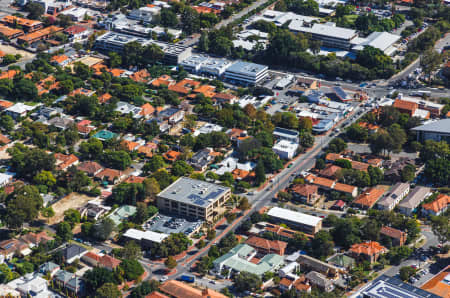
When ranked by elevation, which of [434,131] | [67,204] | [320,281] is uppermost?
[434,131]

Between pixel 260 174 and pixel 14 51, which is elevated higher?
pixel 260 174

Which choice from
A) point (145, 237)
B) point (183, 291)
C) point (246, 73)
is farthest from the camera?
point (246, 73)

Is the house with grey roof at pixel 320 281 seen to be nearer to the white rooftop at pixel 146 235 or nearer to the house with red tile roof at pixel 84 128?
the white rooftop at pixel 146 235

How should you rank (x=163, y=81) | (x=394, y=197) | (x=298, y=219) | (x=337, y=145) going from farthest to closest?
(x=163, y=81), (x=337, y=145), (x=394, y=197), (x=298, y=219)

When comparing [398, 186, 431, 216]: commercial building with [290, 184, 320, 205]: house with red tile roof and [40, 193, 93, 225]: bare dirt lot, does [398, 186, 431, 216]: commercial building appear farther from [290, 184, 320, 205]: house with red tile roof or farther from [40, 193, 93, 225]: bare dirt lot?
[40, 193, 93, 225]: bare dirt lot

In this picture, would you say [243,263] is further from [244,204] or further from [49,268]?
[49,268]

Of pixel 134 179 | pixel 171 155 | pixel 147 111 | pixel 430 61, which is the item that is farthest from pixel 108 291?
pixel 430 61

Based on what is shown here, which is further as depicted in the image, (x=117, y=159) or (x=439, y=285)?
(x=117, y=159)

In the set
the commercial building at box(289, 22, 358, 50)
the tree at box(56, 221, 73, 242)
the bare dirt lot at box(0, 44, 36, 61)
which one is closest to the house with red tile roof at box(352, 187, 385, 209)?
the tree at box(56, 221, 73, 242)
